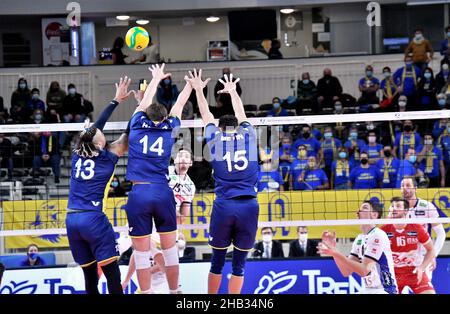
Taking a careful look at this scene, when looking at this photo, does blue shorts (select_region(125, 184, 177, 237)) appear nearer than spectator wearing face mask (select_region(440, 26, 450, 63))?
Yes

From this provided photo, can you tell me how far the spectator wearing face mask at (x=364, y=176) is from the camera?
16.8m

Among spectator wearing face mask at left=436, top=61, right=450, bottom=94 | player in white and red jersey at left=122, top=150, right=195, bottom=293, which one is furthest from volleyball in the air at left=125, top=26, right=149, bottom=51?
spectator wearing face mask at left=436, top=61, right=450, bottom=94

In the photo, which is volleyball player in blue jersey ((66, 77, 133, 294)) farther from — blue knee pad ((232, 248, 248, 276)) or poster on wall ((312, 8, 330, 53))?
poster on wall ((312, 8, 330, 53))

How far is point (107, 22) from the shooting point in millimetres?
25859

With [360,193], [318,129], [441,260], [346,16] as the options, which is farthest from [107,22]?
[441,260]

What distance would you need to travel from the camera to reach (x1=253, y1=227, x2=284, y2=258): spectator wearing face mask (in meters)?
14.7

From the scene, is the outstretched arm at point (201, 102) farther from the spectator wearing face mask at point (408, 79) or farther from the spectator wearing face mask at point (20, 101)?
the spectator wearing face mask at point (20, 101)

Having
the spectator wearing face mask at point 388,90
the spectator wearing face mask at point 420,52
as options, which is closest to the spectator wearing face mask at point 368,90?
the spectator wearing face mask at point 388,90

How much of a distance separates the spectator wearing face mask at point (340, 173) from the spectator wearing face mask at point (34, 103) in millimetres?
8454

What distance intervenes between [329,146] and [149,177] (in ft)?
32.0

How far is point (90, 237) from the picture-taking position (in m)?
9.34

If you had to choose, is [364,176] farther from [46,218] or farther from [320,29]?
[320,29]

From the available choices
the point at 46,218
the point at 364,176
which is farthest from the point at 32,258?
the point at 364,176

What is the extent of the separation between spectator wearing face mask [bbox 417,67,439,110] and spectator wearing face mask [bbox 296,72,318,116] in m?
2.67
